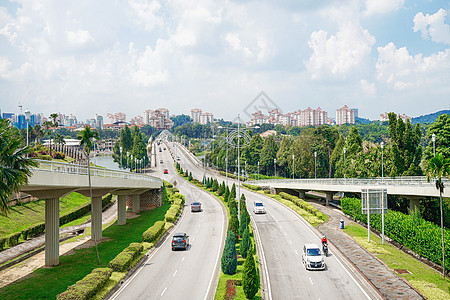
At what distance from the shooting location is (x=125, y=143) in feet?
426

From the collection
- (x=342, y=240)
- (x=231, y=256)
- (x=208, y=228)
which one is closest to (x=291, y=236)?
(x=342, y=240)

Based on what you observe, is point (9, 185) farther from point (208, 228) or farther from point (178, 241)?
point (208, 228)

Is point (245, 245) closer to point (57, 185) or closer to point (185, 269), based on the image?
point (185, 269)

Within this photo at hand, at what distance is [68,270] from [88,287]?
8.16m

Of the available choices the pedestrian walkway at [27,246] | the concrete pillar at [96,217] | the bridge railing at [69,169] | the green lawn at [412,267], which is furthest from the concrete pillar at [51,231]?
the green lawn at [412,267]

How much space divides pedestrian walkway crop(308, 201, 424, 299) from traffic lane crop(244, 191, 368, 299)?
1.35 m

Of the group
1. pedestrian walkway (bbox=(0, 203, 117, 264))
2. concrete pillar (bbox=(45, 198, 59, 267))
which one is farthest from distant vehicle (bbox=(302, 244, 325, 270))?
pedestrian walkway (bbox=(0, 203, 117, 264))

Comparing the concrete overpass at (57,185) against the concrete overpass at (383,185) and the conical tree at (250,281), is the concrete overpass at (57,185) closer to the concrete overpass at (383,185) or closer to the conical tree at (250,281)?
the conical tree at (250,281)

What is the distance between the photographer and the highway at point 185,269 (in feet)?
81.8

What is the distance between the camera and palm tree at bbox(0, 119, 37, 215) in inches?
743

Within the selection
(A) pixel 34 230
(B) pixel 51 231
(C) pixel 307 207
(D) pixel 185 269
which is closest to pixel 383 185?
(C) pixel 307 207

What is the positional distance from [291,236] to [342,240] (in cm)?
575

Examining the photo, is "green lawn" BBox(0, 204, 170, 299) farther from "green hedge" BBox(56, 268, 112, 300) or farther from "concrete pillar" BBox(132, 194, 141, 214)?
"concrete pillar" BBox(132, 194, 141, 214)

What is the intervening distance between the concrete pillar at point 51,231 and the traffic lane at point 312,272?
18.0 meters
